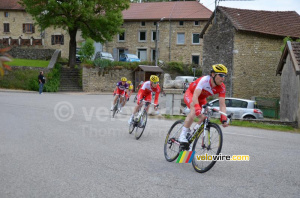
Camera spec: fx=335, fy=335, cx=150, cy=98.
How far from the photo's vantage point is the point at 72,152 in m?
7.77

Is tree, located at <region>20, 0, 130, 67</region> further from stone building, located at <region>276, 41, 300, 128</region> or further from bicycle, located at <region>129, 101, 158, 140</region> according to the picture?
bicycle, located at <region>129, 101, 158, 140</region>

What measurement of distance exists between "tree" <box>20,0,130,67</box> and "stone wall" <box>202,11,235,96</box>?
37.7ft

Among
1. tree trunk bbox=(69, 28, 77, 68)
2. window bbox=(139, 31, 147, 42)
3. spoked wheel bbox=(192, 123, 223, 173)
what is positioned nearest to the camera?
spoked wheel bbox=(192, 123, 223, 173)

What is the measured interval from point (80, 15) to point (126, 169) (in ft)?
111

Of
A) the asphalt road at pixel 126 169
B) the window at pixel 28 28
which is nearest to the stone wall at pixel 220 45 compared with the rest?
the asphalt road at pixel 126 169

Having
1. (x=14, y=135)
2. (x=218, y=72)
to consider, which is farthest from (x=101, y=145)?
(x=218, y=72)

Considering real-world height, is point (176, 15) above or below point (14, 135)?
above

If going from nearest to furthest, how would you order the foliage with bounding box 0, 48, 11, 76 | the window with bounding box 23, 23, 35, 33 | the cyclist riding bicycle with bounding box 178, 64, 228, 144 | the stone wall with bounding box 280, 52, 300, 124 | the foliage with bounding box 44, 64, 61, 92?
the foliage with bounding box 0, 48, 11, 76, the cyclist riding bicycle with bounding box 178, 64, 228, 144, the stone wall with bounding box 280, 52, 300, 124, the foliage with bounding box 44, 64, 61, 92, the window with bounding box 23, 23, 35, 33

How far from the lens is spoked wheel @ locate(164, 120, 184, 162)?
684 cm

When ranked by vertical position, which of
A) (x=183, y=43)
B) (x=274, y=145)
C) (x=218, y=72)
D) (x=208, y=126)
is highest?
(x=183, y=43)

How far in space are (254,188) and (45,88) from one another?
31232mm

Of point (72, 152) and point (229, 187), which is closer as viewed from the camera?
point (229, 187)

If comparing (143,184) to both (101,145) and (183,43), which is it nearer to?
(101,145)

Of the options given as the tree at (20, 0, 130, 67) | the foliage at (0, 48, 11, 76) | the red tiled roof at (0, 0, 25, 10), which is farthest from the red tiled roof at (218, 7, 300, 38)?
the red tiled roof at (0, 0, 25, 10)
